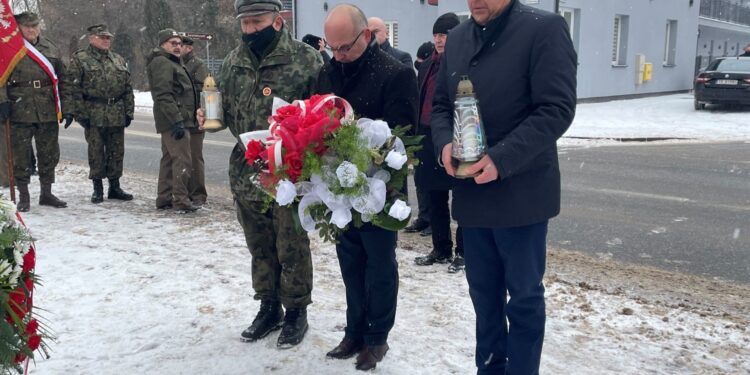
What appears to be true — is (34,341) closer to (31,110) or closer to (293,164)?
(293,164)

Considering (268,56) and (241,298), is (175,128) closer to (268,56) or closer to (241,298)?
(241,298)

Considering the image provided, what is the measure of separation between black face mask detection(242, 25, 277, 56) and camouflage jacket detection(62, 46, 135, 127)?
4.57 meters

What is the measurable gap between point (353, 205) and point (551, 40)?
1.15m

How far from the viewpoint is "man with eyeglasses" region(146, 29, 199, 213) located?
7.50m

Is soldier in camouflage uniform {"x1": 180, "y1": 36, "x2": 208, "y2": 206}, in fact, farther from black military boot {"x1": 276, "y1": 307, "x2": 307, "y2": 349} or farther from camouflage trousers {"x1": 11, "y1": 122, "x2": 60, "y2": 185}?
black military boot {"x1": 276, "y1": 307, "x2": 307, "y2": 349}

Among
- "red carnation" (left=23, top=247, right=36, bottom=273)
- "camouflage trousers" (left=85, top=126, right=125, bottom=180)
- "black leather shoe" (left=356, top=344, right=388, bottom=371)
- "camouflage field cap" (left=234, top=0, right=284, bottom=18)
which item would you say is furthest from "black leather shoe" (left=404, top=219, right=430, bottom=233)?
"red carnation" (left=23, top=247, right=36, bottom=273)

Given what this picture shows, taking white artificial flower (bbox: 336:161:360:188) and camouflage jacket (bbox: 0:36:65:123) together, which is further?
camouflage jacket (bbox: 0:36:65:123)

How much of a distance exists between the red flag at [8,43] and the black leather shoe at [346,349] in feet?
12.7

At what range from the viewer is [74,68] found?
7750mm

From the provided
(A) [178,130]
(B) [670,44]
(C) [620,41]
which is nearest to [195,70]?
(A) [178,130]

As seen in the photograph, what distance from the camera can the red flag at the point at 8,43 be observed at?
5556 millimetres

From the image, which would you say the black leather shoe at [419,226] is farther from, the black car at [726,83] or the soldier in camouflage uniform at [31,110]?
the black car at [726,83]

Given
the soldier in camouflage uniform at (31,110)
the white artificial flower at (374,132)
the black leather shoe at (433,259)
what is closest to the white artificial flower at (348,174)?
the white artificial flower at (374,132)

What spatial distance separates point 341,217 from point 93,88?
5813 mm
